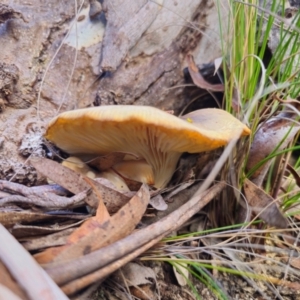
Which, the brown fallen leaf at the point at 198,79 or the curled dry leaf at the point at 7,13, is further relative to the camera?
the brown fallen leaf at the point at 198,79

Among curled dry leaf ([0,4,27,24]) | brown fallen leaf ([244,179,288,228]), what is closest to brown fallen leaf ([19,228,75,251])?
brown fallen leaf ([244,179,288,228])

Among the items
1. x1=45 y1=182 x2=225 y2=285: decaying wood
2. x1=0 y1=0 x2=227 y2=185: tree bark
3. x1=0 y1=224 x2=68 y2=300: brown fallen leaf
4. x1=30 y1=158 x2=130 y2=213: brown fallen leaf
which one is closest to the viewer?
x1=0 y1=224 x2=68 y2=300: brown fallen leaf

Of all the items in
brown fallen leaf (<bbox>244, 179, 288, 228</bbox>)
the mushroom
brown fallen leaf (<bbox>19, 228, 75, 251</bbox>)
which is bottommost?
brown fallen leaf (<bbox>19, 228, 75, 251</bbox>)

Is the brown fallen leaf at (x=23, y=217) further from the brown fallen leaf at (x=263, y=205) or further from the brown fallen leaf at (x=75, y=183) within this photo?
the brown fallen leaf at (x=263, y=205)

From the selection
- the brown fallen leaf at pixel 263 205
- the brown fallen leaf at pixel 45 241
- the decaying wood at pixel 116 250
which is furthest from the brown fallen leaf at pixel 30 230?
the brown fallen leaf at pixel 263 205

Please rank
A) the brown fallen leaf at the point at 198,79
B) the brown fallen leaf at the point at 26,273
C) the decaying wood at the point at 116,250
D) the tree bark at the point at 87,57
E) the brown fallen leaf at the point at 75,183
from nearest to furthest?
the brown fallen leaf at the point at 26,273 < the decaying wood at the point at 116,250 < the brown fallen leaf at the point at 75,183 < the tree bark at the point at 87,57 < the brown fallen leaf at the point at 198,79

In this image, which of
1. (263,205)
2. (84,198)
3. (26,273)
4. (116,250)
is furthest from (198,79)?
(26,273)

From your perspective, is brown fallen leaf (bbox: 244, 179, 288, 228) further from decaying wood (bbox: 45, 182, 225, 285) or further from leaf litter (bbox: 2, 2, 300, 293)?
decaying wood (bbox: 45, 182, 225, 285)
